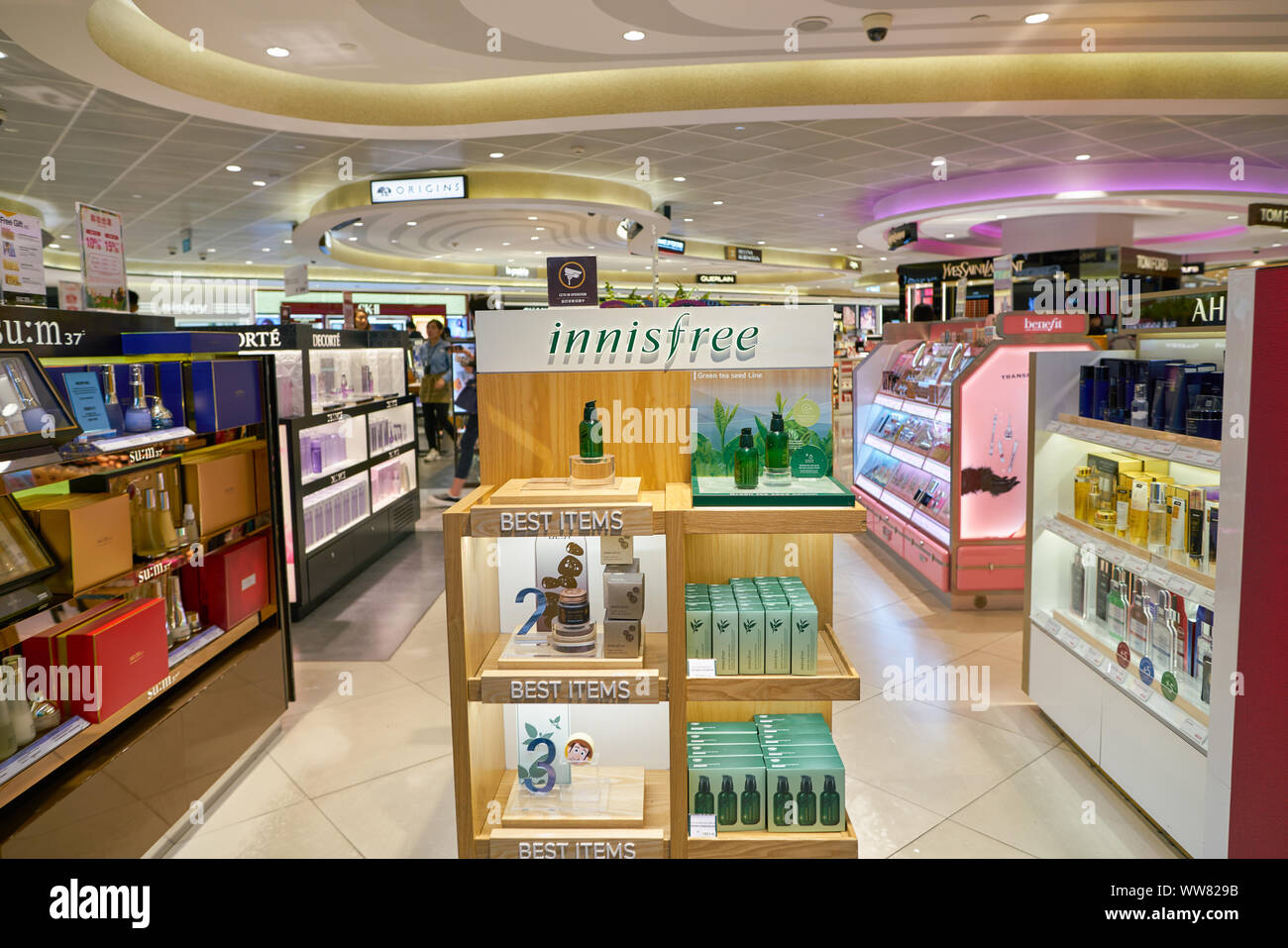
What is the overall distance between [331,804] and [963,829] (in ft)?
7.49

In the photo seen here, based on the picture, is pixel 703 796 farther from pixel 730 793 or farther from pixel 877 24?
pixel 877 24

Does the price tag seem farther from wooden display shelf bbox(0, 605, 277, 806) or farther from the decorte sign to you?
wooden display shelf bbox(0, 605, 277, 806)

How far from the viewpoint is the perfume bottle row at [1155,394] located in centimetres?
274

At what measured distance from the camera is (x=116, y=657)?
8.63 feet

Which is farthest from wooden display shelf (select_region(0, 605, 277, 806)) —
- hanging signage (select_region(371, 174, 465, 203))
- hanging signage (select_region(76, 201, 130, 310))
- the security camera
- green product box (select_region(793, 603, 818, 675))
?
hanging signage (select_region(371, 174, 465, 203))

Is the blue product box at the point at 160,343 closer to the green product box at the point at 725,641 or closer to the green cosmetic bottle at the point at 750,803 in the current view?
the green product box at the point at 725,641

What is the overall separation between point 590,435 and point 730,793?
0.99 m

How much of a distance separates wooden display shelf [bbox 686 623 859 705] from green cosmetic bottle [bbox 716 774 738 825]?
249 mm

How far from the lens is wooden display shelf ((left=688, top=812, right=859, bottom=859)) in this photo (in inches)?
82.6

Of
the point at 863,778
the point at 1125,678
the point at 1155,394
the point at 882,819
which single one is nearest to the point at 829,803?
the point at 882,819

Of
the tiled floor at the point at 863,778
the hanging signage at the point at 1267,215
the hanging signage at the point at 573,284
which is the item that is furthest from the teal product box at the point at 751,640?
the hanging signage at the point at 1267,215

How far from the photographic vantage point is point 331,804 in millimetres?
3150

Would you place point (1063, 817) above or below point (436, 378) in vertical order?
below

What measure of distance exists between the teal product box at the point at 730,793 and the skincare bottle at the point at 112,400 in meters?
A: 2.27
